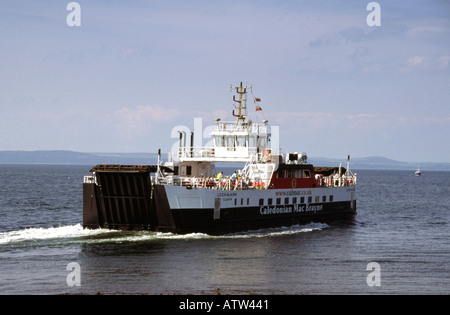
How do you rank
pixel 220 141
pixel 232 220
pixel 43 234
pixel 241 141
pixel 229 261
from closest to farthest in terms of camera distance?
1. pixel 229 261
2. pixel 43 234
3. pixel 232 220
4. pixel 241 141
5. pixel 220 141

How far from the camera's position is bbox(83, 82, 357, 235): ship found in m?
42.4

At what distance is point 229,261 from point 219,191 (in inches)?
311

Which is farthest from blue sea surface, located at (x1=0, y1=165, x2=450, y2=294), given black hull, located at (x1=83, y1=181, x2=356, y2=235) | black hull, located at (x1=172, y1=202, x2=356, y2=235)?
black hull, located at (x1=83, y1=181, x2=356, y2=235)

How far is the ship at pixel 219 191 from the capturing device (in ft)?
139

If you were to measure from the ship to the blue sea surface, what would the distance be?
0.83 metres

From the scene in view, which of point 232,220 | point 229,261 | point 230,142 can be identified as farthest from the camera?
point 230,142

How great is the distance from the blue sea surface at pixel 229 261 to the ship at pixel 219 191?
0.83 m

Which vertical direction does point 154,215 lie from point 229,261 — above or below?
above

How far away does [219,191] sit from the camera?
43469 millimetres

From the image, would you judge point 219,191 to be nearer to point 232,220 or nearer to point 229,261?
point 232,220

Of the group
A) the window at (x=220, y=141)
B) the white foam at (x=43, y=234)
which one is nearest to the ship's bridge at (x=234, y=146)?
the window at (x=220, y=141)

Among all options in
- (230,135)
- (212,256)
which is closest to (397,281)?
(212,256)

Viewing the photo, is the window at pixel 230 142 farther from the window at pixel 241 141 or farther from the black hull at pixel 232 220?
the black hull at pixel 232 220

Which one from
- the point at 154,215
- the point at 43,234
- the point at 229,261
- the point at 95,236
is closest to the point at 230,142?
the point at 154,215
